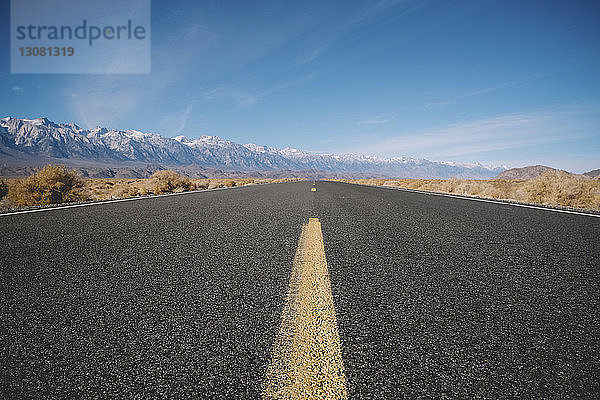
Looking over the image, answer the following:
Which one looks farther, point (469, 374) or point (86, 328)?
point (86, 328)

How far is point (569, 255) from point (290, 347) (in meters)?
2.75

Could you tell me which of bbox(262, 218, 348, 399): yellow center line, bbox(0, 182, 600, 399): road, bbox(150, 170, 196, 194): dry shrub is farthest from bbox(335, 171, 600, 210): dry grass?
bbox(150, 170, 196, 194): dry shrub

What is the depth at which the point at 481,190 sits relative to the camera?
13922 millimetres

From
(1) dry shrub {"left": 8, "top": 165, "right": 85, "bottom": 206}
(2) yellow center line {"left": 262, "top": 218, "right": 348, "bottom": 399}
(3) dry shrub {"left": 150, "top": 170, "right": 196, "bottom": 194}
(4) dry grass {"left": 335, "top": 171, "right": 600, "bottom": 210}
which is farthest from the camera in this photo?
(3) dry shrub {"left": 150, "top": 170, "right": 196, "bottom": 194}

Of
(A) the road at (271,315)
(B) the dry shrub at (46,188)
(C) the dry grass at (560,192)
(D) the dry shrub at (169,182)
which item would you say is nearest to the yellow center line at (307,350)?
(A) the road at (271,315)

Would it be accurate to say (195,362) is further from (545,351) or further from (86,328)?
(545,351)

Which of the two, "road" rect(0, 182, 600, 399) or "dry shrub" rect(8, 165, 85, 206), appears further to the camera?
"dry shrub" rect(8, 165, 85, 206)

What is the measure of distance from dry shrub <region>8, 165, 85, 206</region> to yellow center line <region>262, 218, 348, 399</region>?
Result: 505 inches

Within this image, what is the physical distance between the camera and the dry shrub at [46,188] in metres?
10.7

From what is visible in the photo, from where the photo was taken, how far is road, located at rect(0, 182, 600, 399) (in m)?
1.02

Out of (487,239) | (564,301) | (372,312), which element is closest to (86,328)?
(372,312)

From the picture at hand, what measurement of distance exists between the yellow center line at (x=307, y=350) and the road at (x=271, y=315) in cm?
4

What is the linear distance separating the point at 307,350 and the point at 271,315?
0.33 metres

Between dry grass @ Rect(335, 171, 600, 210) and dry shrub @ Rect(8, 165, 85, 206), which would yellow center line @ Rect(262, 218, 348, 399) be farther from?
dry shrub @ Rect(8, 165, 85, 206)
